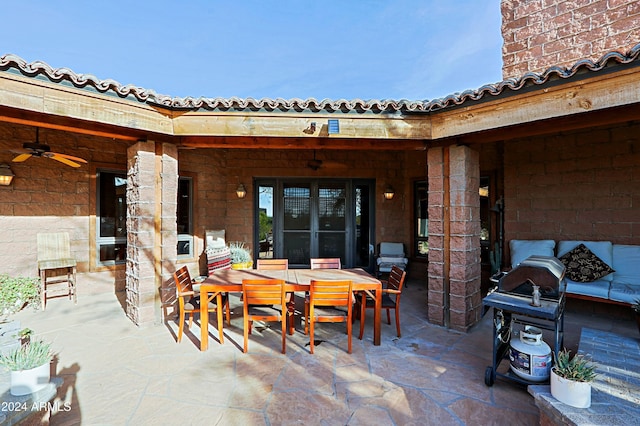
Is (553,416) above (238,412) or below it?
above

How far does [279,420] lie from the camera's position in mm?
2080

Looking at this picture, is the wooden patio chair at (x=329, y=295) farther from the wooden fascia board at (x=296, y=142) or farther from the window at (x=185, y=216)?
the window at (x=185, y=216)

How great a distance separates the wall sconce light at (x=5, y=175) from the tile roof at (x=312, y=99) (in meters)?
2.50

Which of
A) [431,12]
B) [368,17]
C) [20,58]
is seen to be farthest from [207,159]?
[431,12]

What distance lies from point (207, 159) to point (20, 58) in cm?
387

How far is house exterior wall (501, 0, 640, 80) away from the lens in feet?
12.6

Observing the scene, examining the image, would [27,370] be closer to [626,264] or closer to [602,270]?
[602,270]

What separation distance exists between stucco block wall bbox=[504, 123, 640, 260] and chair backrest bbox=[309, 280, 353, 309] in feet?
11.9

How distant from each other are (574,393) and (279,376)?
85.2 inches

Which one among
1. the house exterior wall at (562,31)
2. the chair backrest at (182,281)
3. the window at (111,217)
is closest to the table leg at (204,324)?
the chair backrest at (182,281)

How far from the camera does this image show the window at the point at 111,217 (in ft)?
17.3

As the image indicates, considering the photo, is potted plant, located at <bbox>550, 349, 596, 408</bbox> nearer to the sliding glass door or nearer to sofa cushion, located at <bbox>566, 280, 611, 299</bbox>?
sofa cushion, located at <bbox>566, 280, 611, 299</bbox>

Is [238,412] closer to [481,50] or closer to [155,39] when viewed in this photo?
[481,50]

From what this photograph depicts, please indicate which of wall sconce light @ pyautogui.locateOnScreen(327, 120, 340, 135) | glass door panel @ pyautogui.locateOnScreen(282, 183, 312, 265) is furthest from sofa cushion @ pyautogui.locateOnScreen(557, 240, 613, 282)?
glass door panel @ pyautogui.locateOnScreen(282, 183, 312, 265)
